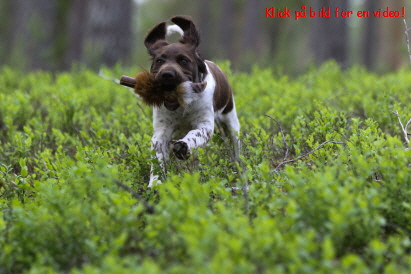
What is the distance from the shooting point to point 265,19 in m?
31.1

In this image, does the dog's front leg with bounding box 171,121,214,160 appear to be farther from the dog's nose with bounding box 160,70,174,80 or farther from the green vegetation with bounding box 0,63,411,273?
the dog's nose with bounding box 160,70,174,80

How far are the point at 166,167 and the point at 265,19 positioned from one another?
2785cm

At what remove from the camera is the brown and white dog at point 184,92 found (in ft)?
13.9

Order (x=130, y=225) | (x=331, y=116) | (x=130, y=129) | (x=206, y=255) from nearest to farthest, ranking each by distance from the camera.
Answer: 1. (x=206, y=255)
2. (x=130, y=225)
3. (x=331, y=116)
4. (x=130, y=129)

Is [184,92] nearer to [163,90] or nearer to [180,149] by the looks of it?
[163,90]

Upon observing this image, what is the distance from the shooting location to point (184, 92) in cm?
425

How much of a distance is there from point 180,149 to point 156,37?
131 centimetres

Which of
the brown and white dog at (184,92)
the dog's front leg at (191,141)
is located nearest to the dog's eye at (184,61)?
the brown and white dog at (184,92)

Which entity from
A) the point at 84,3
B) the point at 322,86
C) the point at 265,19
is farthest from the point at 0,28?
the point at 322,86

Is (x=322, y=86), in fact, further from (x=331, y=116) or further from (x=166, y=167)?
(x=166, y=167)

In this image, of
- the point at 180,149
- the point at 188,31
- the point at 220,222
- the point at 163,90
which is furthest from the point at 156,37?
the point at 220,222

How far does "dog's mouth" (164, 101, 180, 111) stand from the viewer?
14.4 ft

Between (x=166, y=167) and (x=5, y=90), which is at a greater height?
(x=166, y=167)

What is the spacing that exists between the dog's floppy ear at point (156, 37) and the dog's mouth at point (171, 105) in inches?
23.0
